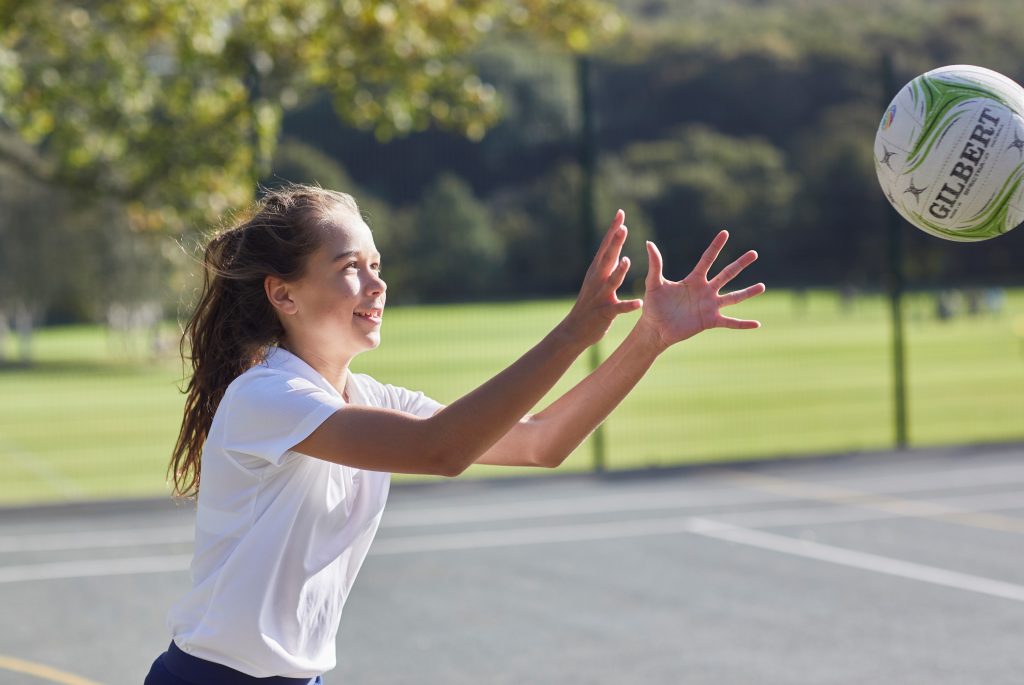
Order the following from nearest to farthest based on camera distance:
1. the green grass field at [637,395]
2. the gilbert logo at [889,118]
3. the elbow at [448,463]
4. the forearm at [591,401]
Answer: the elbow at [448,463] → the forearm at [591,401] → the gilbert logo at [889,118] → the green grass field at [637,395]

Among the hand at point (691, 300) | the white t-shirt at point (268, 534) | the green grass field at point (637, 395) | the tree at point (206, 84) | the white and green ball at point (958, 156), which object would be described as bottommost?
the green grass field at point (637, 395)

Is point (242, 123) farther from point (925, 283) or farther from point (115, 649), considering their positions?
point (925, 283)

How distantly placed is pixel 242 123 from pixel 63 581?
4031 millimetres

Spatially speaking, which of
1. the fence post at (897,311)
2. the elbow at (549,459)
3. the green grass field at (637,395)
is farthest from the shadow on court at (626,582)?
the elbow at (549,459)

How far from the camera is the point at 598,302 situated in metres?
2.52

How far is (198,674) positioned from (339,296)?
30.3 inches

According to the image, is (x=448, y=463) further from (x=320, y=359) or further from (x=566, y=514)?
(x=566, y=514)

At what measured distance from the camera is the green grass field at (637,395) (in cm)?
1148

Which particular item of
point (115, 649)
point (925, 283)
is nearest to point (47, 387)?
point (925, 283)

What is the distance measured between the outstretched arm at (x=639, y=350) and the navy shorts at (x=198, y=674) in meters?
0.69

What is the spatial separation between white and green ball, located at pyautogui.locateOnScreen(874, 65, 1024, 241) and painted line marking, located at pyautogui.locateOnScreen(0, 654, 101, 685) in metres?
3.78

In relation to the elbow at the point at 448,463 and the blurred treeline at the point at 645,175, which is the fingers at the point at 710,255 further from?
the blurred treeline at the point at 645,175

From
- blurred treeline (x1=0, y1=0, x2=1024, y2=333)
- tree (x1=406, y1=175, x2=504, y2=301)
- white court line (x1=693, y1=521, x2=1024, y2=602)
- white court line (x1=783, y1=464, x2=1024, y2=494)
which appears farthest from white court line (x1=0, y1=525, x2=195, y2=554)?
white court line (x1=783, y1=464, x2=1024, y2=494)

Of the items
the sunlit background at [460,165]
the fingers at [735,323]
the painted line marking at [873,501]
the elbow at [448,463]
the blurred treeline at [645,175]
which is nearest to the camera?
the elbow at [448,463]
